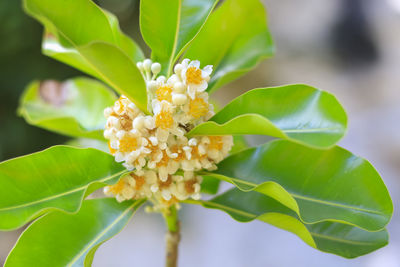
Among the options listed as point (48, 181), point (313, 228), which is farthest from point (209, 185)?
point (48, 181)

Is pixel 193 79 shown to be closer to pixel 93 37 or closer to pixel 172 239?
pixel 93 37

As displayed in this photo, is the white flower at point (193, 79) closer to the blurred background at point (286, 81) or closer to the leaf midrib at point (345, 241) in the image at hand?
the leaf midrib at point (345, 241)

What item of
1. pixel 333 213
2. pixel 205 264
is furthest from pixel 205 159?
pixel 205 264

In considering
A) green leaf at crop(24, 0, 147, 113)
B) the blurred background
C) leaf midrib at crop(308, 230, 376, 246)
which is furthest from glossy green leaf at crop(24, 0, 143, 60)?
the blurred background

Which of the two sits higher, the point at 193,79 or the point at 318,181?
the point at 193,79

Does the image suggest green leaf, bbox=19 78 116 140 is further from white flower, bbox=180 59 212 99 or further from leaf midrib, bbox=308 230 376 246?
leaf midrib, bbox=308 230 376 246

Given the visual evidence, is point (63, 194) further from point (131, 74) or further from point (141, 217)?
point (141, 217)
